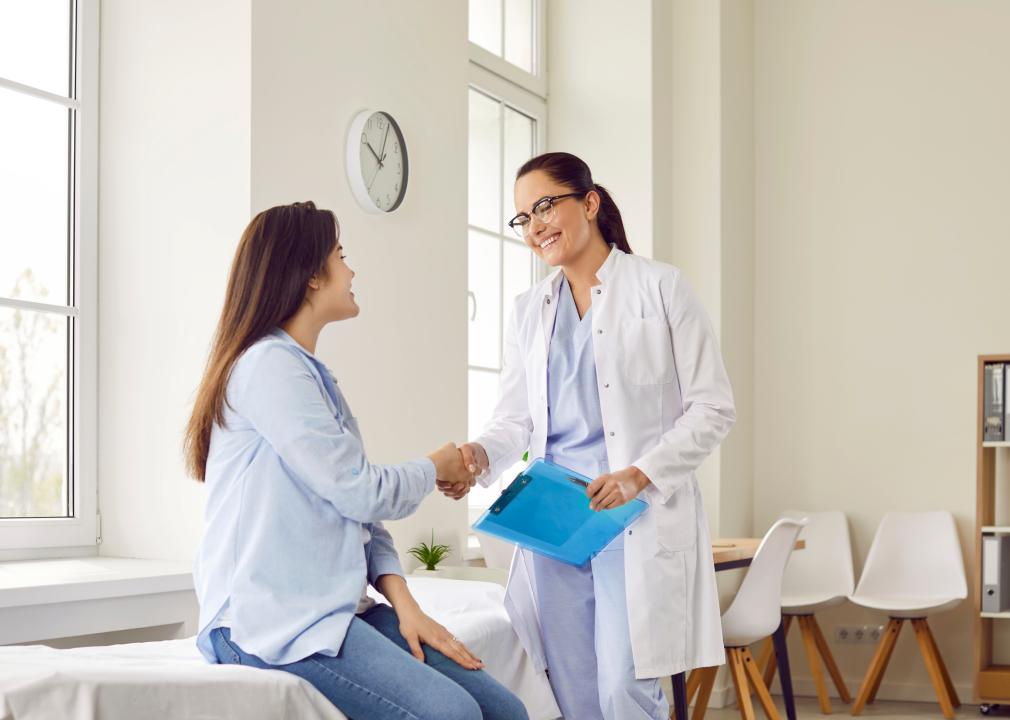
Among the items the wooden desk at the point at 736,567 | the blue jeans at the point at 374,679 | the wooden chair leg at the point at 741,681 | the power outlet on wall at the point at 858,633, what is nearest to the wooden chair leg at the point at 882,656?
the power outlet on wall at the point at 858,633

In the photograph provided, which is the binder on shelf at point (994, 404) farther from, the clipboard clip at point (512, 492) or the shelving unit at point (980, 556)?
the clipboard clip at point (512, 492)

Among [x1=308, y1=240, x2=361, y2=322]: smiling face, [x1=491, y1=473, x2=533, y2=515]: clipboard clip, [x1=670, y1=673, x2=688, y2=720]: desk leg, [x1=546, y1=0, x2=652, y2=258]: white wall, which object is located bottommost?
[x1=670, y1=673, x2=688, y2=720]: desk leg

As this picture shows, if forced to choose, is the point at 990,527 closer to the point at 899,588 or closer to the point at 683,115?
the point at 899,588

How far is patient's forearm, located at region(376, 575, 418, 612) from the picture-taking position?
1.98 meters

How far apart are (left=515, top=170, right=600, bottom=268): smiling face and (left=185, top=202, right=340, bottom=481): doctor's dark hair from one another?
55 centimetres

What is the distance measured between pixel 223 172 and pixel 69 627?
3.89 feet

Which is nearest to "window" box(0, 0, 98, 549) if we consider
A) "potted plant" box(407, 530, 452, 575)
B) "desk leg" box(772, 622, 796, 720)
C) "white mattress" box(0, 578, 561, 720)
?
"potted plant" box(407, 530, 452, 575)

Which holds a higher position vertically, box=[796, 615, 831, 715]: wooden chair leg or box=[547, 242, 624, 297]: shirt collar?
box=[547, 242, 624, 297]: shirt collar

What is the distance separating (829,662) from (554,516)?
3.31m

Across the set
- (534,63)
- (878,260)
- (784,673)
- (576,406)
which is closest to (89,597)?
(576,406)

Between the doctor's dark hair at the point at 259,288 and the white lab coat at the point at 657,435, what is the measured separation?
616 millimetres

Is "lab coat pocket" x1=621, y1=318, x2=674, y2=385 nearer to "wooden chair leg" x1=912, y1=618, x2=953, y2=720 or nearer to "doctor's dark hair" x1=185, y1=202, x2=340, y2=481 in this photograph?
"doctor's dark hair" x1=185, y1=202, x2=340, y2=481

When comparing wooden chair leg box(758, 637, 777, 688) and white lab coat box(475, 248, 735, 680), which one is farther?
wooden chair leg box(758, 637, 777, 688)

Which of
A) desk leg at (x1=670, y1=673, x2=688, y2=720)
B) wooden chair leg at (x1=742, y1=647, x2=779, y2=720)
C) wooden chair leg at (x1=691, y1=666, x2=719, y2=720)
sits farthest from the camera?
wooden chair leg at (x1=691, y1=666, x2=719, y2=720)
